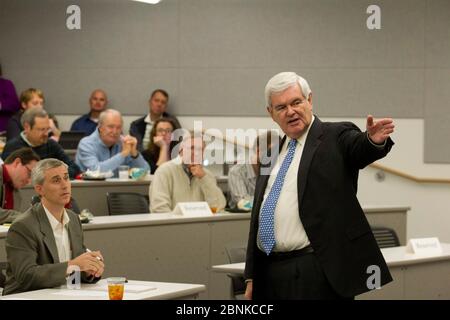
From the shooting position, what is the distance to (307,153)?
3.21 metres

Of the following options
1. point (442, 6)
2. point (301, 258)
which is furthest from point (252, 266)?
point (442, 6)

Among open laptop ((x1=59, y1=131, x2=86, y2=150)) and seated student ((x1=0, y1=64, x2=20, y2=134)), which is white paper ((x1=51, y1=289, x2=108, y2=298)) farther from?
seated student ((x1=0, y1=64, x2=20, y2=134))

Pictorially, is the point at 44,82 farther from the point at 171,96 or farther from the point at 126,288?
the point at 126,288

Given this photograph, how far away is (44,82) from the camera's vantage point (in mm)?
10570

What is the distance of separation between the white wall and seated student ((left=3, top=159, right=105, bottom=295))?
18.9 feet

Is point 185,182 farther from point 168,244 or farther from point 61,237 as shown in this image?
point 61,237

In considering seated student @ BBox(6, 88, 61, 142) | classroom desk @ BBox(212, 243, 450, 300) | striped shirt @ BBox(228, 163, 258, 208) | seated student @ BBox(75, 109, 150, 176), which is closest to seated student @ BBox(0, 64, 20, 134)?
seated student @ BBox(6, 88, 61, 142)

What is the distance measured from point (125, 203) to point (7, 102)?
3.67 metres

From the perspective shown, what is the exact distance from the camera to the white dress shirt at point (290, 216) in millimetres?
3166

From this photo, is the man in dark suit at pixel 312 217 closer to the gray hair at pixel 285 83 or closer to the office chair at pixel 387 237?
the gray hair at pixel 285 83

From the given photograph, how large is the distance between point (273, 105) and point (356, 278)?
27.6 inches

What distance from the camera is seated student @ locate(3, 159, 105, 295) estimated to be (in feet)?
12.5

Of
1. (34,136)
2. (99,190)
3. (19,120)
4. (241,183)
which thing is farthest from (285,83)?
(19,120)

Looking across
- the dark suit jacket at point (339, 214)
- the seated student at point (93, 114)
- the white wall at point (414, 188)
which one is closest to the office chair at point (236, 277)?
the dark suit jacket at point (339, 214)
